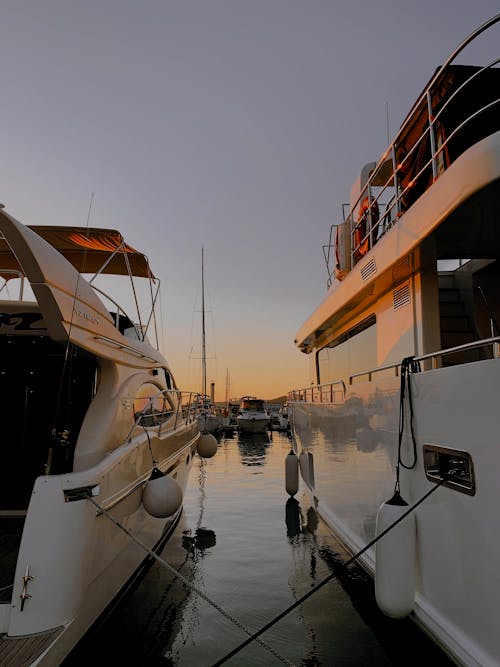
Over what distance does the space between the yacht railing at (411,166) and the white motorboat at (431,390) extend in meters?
0.02

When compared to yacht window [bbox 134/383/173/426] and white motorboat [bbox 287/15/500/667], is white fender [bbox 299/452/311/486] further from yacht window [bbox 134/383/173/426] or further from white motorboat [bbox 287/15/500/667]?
yacht window [bbox 134/383/173/426]

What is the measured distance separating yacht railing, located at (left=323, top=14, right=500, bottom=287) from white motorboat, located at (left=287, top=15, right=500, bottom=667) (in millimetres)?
24

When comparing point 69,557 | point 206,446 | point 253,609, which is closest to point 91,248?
point 69,557

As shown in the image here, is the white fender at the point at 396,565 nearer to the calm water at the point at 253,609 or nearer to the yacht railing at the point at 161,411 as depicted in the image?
the calm water at the point at 253,609

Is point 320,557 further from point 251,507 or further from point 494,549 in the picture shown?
point 494,549

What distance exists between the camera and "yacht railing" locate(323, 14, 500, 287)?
3988mm

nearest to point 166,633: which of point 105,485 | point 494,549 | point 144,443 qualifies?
point 105,485

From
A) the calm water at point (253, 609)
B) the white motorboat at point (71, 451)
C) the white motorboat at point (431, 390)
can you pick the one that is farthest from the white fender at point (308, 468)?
the white motorboat at point (71, 451)

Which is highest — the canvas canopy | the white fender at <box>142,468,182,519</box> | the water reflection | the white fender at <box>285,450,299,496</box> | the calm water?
the canvas canopy

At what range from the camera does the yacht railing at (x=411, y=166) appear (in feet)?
13.1

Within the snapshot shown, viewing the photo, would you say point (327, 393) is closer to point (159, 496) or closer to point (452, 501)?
point (159, 496)

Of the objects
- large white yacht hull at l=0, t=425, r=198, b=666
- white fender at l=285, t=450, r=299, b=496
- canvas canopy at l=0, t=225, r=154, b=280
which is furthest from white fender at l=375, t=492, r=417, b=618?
white fender at l=285, t=450, r=299, b=496

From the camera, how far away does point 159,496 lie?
4512mm

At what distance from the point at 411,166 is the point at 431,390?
3.62 metres
